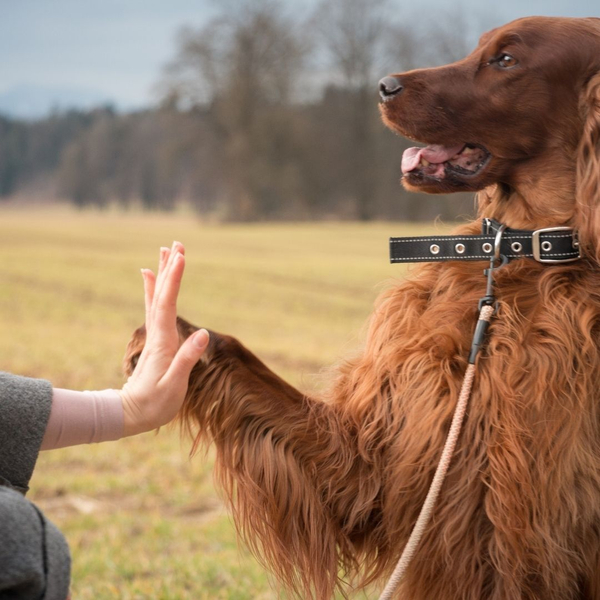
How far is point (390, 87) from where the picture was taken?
2.22 metres

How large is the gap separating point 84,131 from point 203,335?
36.2m

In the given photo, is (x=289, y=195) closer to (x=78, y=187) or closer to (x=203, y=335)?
(x=78, y=187)

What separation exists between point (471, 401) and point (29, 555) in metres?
1.12

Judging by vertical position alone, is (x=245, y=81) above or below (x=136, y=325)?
above

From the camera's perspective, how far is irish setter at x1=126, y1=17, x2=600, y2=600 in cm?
186

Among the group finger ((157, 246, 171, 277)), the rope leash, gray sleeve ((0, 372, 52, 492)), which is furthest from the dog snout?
gray sleeve ((0, 372, 52, 492))

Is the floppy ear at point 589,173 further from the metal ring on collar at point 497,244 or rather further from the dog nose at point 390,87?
the dog nose at point 390,87

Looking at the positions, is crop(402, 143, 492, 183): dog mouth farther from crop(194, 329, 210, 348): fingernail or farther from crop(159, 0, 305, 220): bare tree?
crop(159, 0, 305, 220): bare tree

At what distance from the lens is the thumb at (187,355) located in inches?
66.1

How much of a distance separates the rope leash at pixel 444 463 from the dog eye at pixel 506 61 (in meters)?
0.71

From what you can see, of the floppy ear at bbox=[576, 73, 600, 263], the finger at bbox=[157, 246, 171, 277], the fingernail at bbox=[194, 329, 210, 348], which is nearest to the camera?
the fingernail at bbox=[194, 329, 210, 348]

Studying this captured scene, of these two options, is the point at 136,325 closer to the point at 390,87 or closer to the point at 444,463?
the point at 390,87

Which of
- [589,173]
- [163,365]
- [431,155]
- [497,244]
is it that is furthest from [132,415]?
[589,173]

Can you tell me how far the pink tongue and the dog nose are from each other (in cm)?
17
